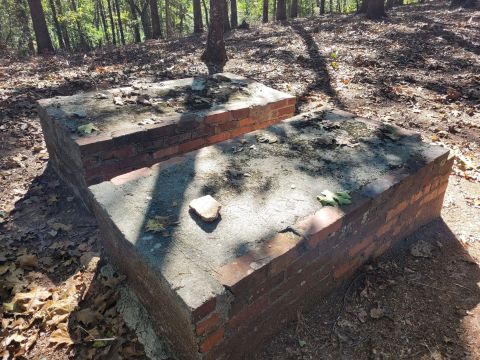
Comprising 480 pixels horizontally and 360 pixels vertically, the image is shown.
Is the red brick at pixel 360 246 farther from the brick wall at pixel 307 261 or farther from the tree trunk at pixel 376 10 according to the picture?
the tree trunk at pixel 376 10

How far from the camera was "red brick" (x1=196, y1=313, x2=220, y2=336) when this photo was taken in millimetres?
2041

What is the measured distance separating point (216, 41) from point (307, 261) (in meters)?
7.71

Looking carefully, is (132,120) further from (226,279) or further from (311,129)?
(226,279)

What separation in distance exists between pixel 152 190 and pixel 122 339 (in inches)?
43.7

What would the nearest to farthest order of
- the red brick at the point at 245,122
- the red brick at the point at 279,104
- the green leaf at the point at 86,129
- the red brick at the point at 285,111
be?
the green leaf at the point at 86,129, the red brick at the point at 245,122, the red brick at the point at 279,104, the red brick at the point at 285,111

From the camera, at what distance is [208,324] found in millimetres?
2080

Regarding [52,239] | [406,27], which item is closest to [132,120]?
[52,239]

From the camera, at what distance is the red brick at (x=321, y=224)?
247cm

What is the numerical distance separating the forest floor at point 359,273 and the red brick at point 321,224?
65cm

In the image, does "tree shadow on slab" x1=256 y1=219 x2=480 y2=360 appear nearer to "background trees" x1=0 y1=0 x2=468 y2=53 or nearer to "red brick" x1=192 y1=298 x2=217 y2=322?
"red brick" x1=192 y1=298 x2=217 y2=322

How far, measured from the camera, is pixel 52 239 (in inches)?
152

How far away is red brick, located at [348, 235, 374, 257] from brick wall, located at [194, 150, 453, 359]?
0.4 inches

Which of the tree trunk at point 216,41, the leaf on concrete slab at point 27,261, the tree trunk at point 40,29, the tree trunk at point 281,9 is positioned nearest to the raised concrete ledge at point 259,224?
the leaf on concrete slab at point 27,261

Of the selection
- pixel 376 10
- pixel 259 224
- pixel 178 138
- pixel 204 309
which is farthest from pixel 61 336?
pixel 376 10
